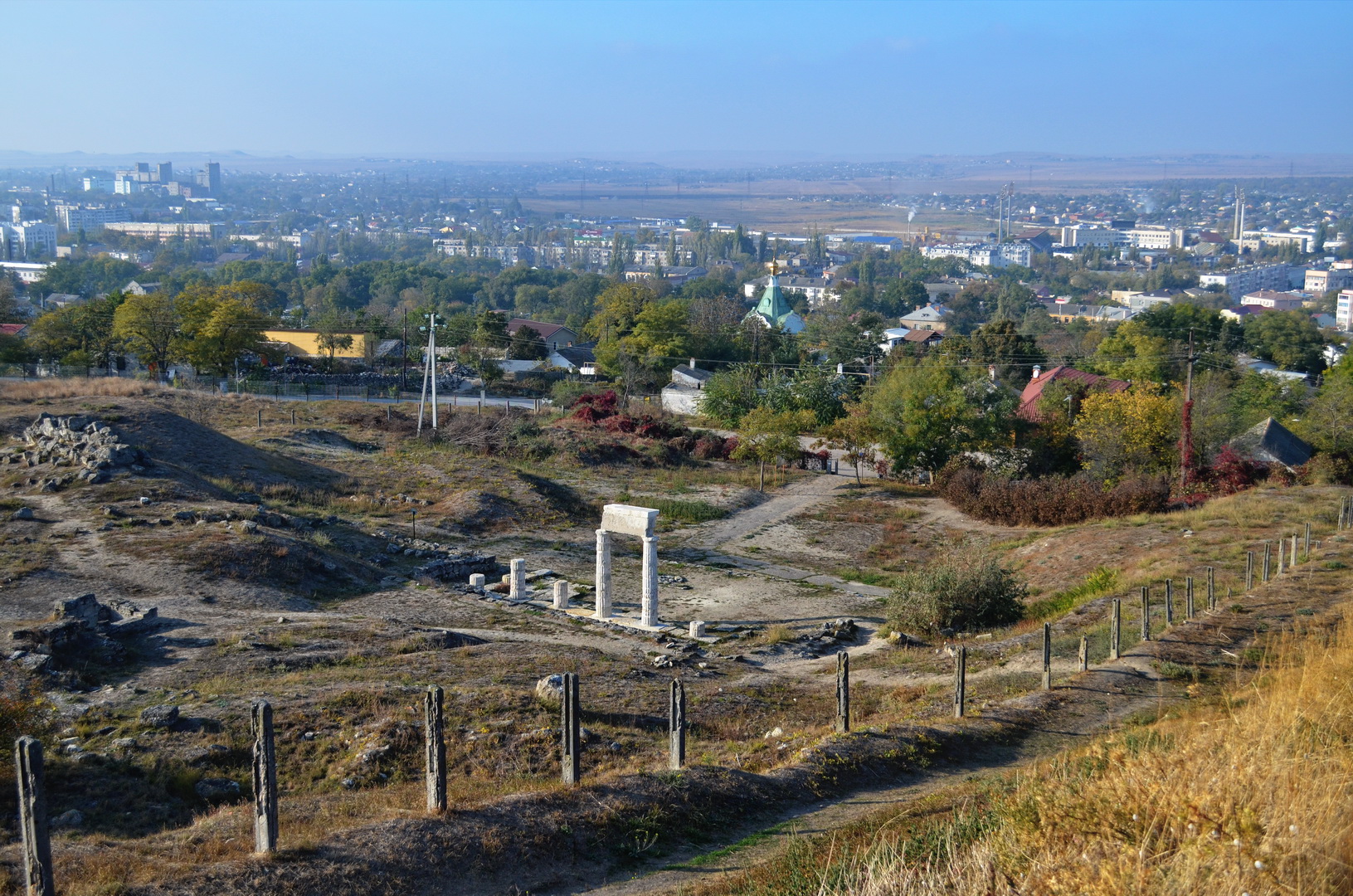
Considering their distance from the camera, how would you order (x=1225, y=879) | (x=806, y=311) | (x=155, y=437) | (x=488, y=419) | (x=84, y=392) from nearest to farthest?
1. (x=1225, y=879)
2. (x=155, y=437)
3. (x=84, y=392)
4. (x=488, y=419)
5. (x=806, y=311)

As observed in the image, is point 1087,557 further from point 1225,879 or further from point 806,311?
point 806,311

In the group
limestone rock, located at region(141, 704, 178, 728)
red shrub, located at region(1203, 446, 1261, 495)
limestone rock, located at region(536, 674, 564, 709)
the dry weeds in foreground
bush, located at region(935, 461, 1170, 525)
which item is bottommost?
bush, located at region(935, 461, 1170, 525)

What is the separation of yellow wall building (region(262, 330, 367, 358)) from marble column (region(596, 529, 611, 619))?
4170 centimetres

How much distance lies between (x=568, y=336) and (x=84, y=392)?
138 feet

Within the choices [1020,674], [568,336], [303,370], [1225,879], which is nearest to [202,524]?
[1020,674]

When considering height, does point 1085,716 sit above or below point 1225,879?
below

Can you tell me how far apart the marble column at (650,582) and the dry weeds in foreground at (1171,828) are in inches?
480

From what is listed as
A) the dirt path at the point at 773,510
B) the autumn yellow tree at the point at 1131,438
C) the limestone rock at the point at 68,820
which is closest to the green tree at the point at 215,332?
the dirt path at the point at 773,510

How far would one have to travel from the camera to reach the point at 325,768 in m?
10.8

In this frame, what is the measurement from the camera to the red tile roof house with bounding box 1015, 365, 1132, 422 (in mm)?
42625

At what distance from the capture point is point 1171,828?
5.37 metres

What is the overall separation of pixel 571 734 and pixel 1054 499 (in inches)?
914

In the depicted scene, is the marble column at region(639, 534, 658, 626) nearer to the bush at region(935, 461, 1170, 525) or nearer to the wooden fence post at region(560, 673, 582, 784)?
the wooden fence post at region(560, 673, 582, 784)

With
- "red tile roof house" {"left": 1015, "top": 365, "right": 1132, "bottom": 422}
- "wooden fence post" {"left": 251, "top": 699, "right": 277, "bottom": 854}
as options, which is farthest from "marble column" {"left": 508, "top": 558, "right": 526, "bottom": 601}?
"red tile roof house" {"left": 1015, "top": 365, "right": 1132, "bottom": 422}
